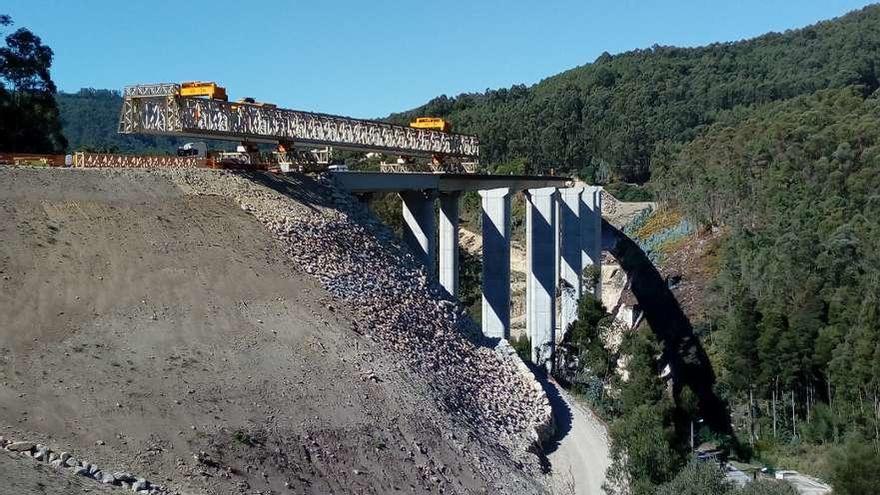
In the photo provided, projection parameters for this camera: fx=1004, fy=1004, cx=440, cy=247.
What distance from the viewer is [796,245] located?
5256cm

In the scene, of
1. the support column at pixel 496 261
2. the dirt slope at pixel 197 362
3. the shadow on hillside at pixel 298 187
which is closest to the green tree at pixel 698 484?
the dirt slope at pixel 197 362

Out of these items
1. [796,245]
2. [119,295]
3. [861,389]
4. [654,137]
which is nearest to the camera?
[119,295]

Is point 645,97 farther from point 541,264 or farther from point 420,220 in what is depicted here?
point 420,220

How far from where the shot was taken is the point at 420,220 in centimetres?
3959

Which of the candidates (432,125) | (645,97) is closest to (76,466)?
(432,125)

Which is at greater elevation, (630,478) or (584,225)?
(584,225)

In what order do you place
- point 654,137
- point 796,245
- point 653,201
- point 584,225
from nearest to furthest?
point 796,245 → point 584,225 → point 653,201 → point 654,137

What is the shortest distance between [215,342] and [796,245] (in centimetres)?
3854

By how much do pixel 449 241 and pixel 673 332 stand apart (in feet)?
69.5

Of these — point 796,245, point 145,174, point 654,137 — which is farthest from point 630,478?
point 654,137

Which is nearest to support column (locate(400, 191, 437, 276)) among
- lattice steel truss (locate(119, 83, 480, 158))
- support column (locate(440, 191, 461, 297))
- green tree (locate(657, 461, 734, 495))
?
support column (locate(440, 191, 461, 297))

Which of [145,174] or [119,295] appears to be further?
[145,174]

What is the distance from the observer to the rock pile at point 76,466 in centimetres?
1605

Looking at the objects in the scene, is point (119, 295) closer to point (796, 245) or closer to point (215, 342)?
point (215, 342)
